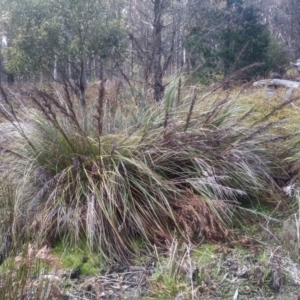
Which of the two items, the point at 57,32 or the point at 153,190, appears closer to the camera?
the point at 153,190

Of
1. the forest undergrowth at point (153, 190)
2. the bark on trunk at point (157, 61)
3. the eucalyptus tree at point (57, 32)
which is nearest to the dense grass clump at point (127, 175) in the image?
the forest undergrowth at point (153, 190)

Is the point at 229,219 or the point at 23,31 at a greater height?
the point at 23,31

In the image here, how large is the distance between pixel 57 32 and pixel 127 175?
4573 millimetres

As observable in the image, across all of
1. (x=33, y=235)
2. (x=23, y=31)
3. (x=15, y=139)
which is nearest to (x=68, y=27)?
(x=23, y=31)

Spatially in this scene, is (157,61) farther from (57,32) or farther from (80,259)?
(80,259)

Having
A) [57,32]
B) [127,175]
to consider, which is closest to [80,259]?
[127,175]

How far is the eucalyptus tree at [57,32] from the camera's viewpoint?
8.12 m

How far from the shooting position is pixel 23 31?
27.1ft

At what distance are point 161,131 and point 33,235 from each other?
1.58m

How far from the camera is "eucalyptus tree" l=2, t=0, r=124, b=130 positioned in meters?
8.12

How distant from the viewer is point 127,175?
4.25m

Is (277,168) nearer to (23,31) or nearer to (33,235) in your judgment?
(33,235)

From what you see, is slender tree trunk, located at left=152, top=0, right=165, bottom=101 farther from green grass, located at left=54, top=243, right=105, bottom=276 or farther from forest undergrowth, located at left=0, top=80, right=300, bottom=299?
green grass, located at left=54, top=243, right=105, bottom=276

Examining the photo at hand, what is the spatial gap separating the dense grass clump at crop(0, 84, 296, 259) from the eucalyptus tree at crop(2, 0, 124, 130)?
11.0 feet
